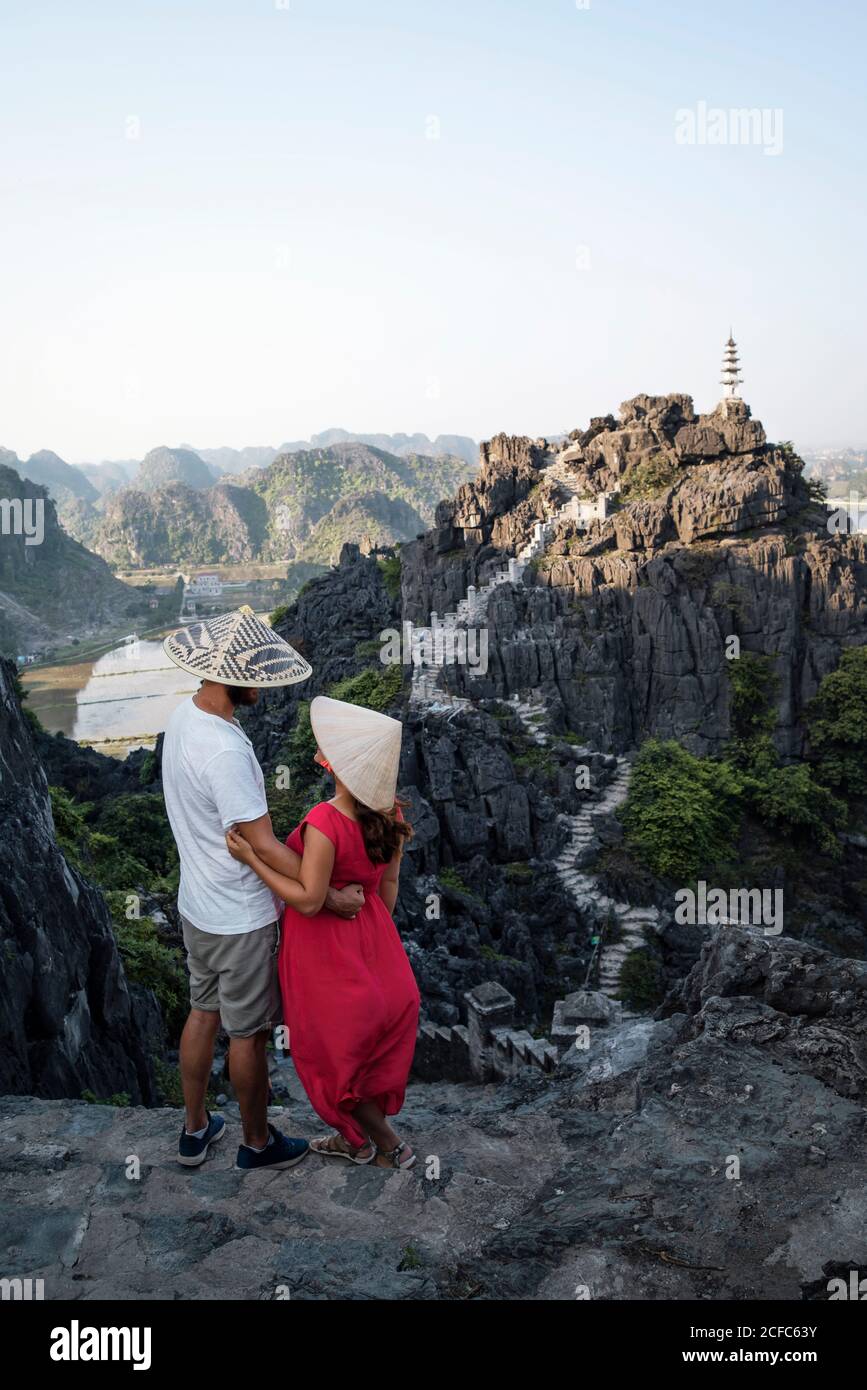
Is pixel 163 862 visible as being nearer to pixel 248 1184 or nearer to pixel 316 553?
pixel 248 1184

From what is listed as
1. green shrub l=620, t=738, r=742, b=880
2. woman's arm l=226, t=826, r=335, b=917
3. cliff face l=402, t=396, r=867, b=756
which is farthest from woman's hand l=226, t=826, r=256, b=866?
cliff face l=402, t=396, r=867, b=756

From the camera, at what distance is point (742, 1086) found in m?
4.34

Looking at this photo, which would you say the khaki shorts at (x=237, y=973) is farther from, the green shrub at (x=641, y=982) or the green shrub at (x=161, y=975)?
the green shrub at (x=641, y=982)

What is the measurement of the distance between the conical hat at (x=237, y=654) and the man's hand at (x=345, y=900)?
2.86ft

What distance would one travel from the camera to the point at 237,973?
3682 millimetres

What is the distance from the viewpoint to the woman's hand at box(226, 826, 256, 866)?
3.49 meters

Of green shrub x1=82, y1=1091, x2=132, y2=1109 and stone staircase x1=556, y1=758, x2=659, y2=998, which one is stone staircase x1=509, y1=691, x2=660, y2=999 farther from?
green shrub x1=82, y1=1091, x2=132, y2=1109

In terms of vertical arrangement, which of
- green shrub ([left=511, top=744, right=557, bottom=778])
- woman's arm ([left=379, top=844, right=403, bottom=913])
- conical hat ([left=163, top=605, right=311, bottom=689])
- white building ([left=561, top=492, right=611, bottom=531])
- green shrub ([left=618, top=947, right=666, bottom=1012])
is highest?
white building ([left=561, top=492, right=611, bottom=531])

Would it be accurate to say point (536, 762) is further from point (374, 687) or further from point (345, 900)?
point (345, 900)

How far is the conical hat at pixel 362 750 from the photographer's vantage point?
3547 millimetres

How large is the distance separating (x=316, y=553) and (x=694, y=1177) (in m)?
126

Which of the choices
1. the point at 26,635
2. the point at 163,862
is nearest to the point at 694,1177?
the point at 163,862

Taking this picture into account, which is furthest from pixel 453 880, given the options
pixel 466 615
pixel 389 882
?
pixel 389 882

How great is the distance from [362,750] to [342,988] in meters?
0.98
